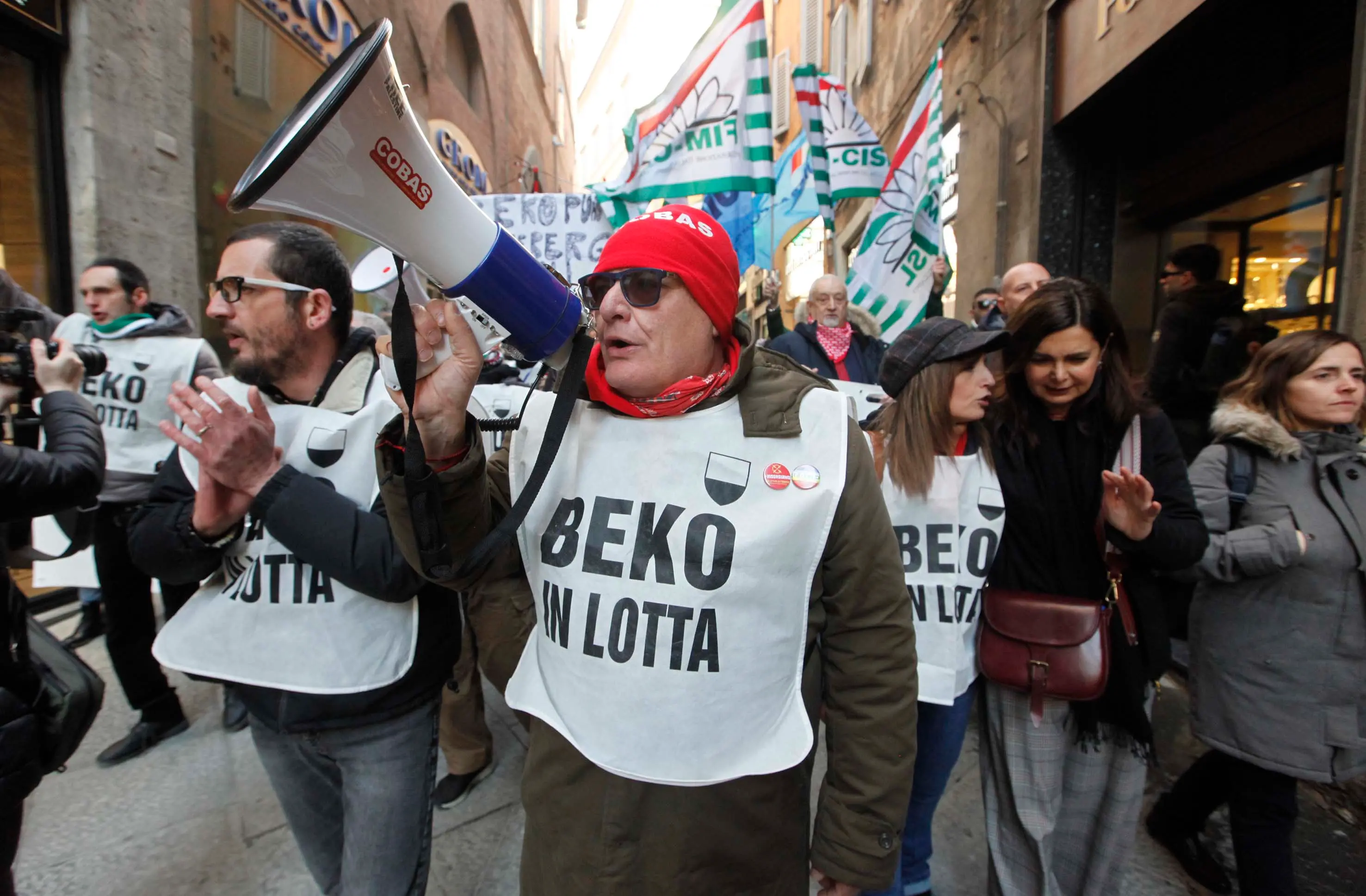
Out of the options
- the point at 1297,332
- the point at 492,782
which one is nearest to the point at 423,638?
the point at 492,782

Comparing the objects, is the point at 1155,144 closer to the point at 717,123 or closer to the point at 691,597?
the point at 717,123

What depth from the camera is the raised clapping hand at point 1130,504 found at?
5.66ft

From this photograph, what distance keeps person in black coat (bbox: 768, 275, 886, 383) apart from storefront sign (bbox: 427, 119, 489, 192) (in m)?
6.62

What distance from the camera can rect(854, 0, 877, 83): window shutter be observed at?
1145 centimetres

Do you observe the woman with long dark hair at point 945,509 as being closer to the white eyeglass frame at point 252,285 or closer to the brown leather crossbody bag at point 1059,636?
the brown leather crossbody bag at point 1059,636

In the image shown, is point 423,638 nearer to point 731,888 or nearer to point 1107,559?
point 731,888

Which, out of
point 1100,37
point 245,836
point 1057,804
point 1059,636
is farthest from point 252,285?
point 1100,37

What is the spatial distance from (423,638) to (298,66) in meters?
7.31

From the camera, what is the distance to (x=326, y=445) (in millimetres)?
1522

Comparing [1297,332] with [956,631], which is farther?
[1297,332]

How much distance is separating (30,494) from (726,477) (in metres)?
1.42

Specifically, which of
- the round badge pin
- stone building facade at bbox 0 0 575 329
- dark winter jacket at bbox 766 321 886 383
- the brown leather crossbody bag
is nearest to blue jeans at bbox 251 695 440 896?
the round badge pin

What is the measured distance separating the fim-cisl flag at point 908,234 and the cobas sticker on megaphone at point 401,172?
4122mm

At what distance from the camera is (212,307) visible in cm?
151
